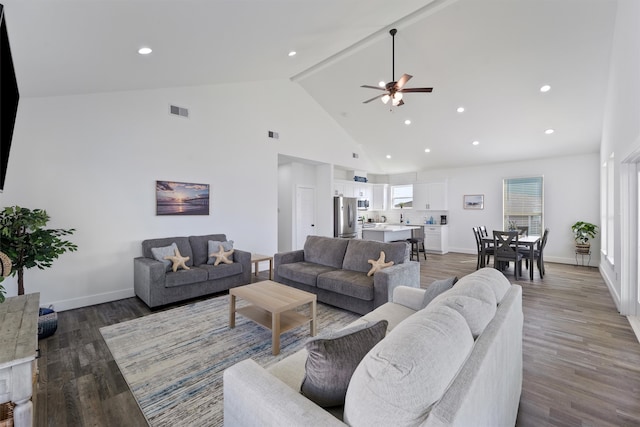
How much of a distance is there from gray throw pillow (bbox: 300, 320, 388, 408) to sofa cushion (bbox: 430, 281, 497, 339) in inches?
20.4

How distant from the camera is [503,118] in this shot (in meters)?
5.96

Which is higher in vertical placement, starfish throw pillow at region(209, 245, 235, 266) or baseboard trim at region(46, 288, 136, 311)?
starfish throw pillow at region(209, 245, 235, 266)

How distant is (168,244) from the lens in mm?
4375

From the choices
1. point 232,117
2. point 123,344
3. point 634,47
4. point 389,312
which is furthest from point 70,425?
Answer: point 634,47

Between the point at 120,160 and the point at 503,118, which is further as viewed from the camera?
the point at 503,118

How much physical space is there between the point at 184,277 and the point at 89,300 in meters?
1.37

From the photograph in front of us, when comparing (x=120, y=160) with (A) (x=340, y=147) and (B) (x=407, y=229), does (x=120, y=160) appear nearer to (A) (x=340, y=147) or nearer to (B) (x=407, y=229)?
(A) (x=340, y=147)

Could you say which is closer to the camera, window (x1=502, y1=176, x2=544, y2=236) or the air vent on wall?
the air vent on wall

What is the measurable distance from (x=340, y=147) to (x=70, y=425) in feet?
23.7

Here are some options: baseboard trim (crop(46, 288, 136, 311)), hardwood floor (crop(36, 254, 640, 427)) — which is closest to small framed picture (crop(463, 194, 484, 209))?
hardwood floor (crop(36, 254, 640, 427))

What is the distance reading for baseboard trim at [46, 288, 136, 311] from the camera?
12.1 ft

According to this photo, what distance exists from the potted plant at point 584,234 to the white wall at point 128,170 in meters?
6.93

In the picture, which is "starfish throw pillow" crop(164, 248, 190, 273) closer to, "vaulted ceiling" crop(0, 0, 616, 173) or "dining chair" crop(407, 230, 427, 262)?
"vaulted ceiling" crop(0, 0, 616, 173)

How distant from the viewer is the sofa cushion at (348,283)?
3312 mm
